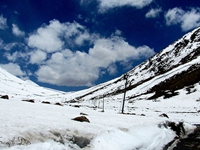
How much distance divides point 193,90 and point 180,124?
4657cm

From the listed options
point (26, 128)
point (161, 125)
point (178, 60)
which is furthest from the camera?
point (178, 60)

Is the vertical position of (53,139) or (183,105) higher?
(183,105)

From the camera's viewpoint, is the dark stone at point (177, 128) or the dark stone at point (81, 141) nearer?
the dark stone at point (81, 141)

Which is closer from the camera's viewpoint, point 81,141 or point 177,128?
point 81,141

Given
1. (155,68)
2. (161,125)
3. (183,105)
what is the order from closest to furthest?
1. (161,125)
2. (183,105)
3. (155,68)

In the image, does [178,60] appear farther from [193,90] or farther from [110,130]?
[110,130]

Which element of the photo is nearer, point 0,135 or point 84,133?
point 0,135

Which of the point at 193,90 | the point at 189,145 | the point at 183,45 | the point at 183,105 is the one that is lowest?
the point at 189,145

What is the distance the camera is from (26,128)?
8.27m

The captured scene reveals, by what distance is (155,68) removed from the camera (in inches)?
5728

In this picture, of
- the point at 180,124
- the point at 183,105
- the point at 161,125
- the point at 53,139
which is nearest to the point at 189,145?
the point at 161,125

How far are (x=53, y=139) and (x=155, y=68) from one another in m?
143

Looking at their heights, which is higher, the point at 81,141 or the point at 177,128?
the point at 177,128

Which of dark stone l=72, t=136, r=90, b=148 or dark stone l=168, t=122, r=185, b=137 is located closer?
dark stone l=72, t=136, r=90, b=148
